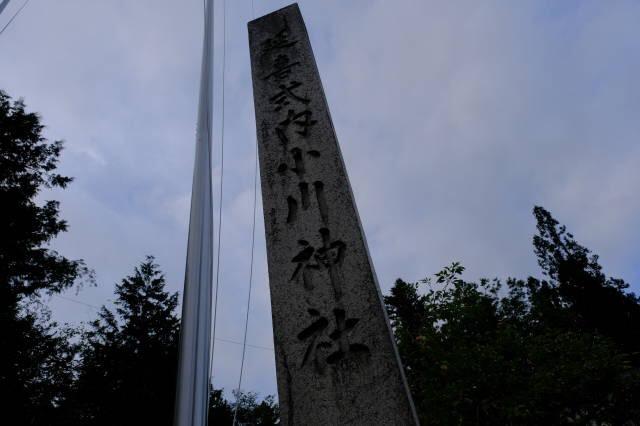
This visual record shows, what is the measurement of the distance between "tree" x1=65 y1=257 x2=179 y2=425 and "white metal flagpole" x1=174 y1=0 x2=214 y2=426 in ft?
42.1

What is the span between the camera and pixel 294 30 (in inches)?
223

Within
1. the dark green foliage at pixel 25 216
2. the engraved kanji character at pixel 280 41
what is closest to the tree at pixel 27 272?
the dark green foliage at pixel 25 216

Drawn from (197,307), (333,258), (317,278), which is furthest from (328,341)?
(197,307)

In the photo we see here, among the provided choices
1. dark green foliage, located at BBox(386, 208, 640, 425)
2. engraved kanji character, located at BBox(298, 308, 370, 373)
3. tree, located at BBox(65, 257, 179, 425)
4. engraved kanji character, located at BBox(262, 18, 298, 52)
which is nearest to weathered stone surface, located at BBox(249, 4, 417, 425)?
engraved kanji character, located at BBox(298, 308, 370, 373)

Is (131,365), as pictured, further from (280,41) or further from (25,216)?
(280,41)

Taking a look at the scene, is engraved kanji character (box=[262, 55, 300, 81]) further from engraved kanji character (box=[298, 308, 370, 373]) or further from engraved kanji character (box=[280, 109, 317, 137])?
engraved kanji character (box=[298, 308, 370, 373])

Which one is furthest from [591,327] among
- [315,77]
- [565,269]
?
[315,77]

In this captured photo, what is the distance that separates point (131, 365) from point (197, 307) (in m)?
16.5

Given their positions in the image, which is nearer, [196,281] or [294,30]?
[196,281]

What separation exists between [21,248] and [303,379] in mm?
10859

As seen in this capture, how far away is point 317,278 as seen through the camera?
338cm

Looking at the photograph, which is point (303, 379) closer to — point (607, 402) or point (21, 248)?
point (607, 402)

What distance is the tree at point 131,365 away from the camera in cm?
1429

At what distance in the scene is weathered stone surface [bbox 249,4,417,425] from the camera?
2.78m
